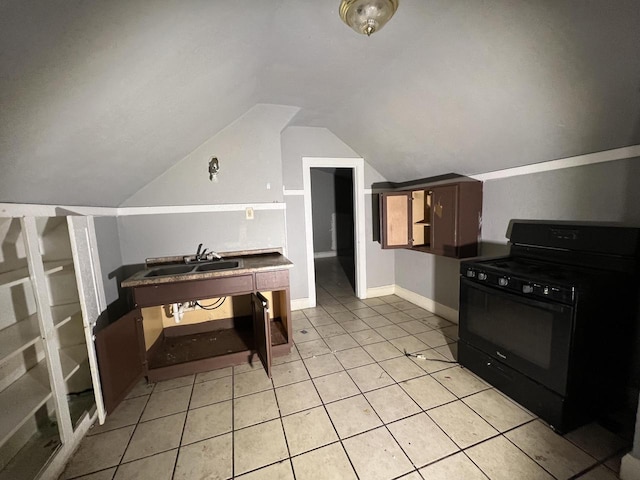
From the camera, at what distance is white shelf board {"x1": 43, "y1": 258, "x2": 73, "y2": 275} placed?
1582 mm

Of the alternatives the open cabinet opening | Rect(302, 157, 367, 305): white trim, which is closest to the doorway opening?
Rect(302, 157, 367, 305): white trim

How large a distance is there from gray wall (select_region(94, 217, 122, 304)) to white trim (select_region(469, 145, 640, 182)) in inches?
142

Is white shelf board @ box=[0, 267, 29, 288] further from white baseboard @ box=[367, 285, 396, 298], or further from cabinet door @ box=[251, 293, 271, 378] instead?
white baseboard @ box=[367, 285, 396, 298]

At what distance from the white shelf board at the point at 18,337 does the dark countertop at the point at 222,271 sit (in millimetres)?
523

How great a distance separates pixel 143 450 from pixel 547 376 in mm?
2468

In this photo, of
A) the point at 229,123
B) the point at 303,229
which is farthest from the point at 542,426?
the point at 229,123

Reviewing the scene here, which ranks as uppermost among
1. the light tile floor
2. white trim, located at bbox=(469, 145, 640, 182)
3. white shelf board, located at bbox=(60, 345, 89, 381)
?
white trim, located at bbox=(469, 145, 640, 182)

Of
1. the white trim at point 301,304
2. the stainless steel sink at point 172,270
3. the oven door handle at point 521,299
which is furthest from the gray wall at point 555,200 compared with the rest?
the stainless steel sink at point 172,270

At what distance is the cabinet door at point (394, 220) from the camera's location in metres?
3.34

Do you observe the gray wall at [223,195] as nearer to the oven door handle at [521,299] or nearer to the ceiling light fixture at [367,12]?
the ceiling light fixture at [367,12]

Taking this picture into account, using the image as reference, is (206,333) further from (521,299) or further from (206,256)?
(521,299)

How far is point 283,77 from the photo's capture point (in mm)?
2254

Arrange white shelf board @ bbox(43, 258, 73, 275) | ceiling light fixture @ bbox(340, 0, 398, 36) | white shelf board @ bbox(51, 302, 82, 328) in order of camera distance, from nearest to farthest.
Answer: ceiling light fixture @ bbox(340, 0, 398, 36), white shelf board @ bbox(43, 258, 73, 275), white shelf board @ bbox(51, 302, 82, 328)

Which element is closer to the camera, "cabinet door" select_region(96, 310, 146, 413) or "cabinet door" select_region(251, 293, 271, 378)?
"cabinet door" select_region(96, 310, 146, 413)
